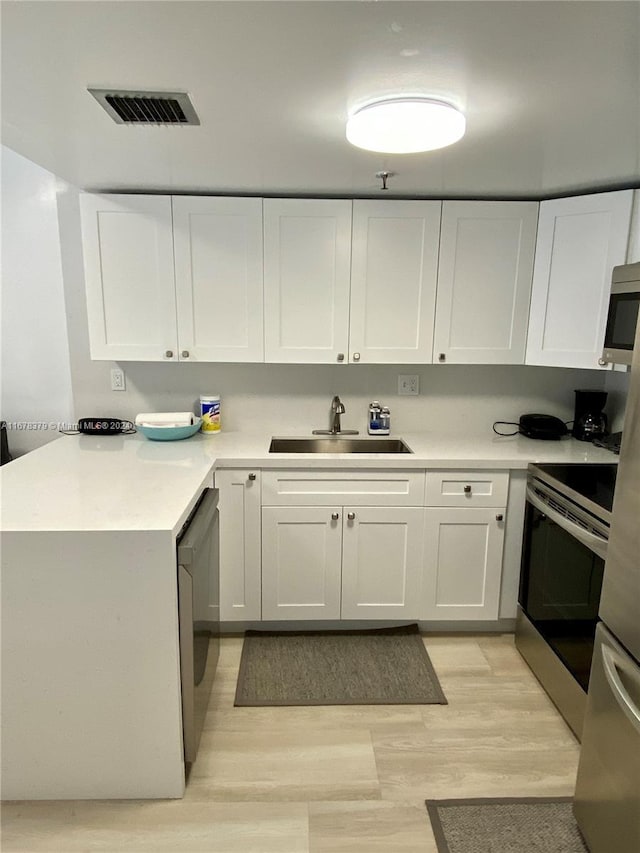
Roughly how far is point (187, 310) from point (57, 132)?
0.92 metres

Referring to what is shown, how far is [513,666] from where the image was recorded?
2.38 meters

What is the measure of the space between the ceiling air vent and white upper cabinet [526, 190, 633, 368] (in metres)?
1.71

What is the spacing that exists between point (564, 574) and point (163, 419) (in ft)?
6.33

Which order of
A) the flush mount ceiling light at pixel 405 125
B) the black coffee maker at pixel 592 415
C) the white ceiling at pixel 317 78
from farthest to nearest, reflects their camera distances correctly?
1. the black coffee maker at pixel 592 415
2. the flush mount ceiling light at pixel 405 125
3. the white ceiling at pixel 317 78

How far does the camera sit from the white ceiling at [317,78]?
3.43 ft

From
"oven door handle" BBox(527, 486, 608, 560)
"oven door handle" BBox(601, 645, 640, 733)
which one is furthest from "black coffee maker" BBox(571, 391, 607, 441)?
"oven door handle" BBox(601, 645, 640, 733)

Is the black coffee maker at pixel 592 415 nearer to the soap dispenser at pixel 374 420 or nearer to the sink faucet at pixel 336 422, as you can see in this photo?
the soap dispenser at pixel 374 420

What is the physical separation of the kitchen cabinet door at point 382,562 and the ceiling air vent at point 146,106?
1.66 m

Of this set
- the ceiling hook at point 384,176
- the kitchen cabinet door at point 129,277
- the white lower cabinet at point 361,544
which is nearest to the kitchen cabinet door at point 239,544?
the white lower cabinet at point 361,544

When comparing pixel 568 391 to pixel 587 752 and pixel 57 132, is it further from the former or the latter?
pixel 57 132

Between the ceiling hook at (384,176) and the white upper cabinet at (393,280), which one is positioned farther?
the white upper cabinet at (393,280)

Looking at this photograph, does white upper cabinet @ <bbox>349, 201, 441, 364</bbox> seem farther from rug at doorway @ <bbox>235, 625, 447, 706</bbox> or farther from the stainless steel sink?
rug at doorway @ <bbox>235, 625, 447, 706</bbox>

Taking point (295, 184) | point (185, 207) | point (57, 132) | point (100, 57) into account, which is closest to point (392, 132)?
point (100, 57)

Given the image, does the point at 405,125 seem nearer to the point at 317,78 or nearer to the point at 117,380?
the point at 317,78
